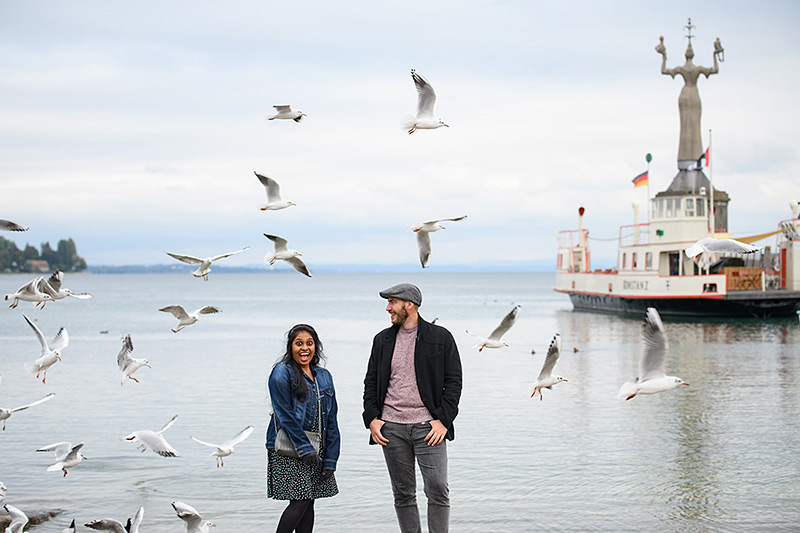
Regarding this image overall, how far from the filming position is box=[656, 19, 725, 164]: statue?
54.0m

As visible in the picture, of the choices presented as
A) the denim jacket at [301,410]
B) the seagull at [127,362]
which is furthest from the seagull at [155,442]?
the denim jacket at [301,410]

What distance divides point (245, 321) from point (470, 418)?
39185 millimetres

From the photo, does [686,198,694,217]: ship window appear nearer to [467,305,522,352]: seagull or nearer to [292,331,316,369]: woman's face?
[467,305,522,352]: seagull

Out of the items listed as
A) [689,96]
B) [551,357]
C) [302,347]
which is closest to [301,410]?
[302,347]

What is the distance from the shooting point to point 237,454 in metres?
13.7

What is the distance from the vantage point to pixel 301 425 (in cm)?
605

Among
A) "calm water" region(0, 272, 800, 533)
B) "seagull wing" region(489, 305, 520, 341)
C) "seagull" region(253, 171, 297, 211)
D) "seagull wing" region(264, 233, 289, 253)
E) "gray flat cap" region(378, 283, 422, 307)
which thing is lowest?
"calm water" region(0, 272, 800, 533)

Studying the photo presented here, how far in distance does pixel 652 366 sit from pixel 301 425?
2.98 meters

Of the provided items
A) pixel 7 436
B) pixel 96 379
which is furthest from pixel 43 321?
pixel 7 436

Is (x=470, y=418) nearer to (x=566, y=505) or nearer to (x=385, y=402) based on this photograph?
(x=566, y=505)

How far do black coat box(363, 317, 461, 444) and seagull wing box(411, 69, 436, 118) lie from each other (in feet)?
9.12

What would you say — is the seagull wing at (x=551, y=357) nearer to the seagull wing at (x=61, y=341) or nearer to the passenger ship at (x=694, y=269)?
the seagull wing at (x=61, y=341)

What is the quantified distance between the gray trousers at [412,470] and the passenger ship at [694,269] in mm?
38083

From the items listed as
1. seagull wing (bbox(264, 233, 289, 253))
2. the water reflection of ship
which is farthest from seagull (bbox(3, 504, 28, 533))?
the water reflection of ship
